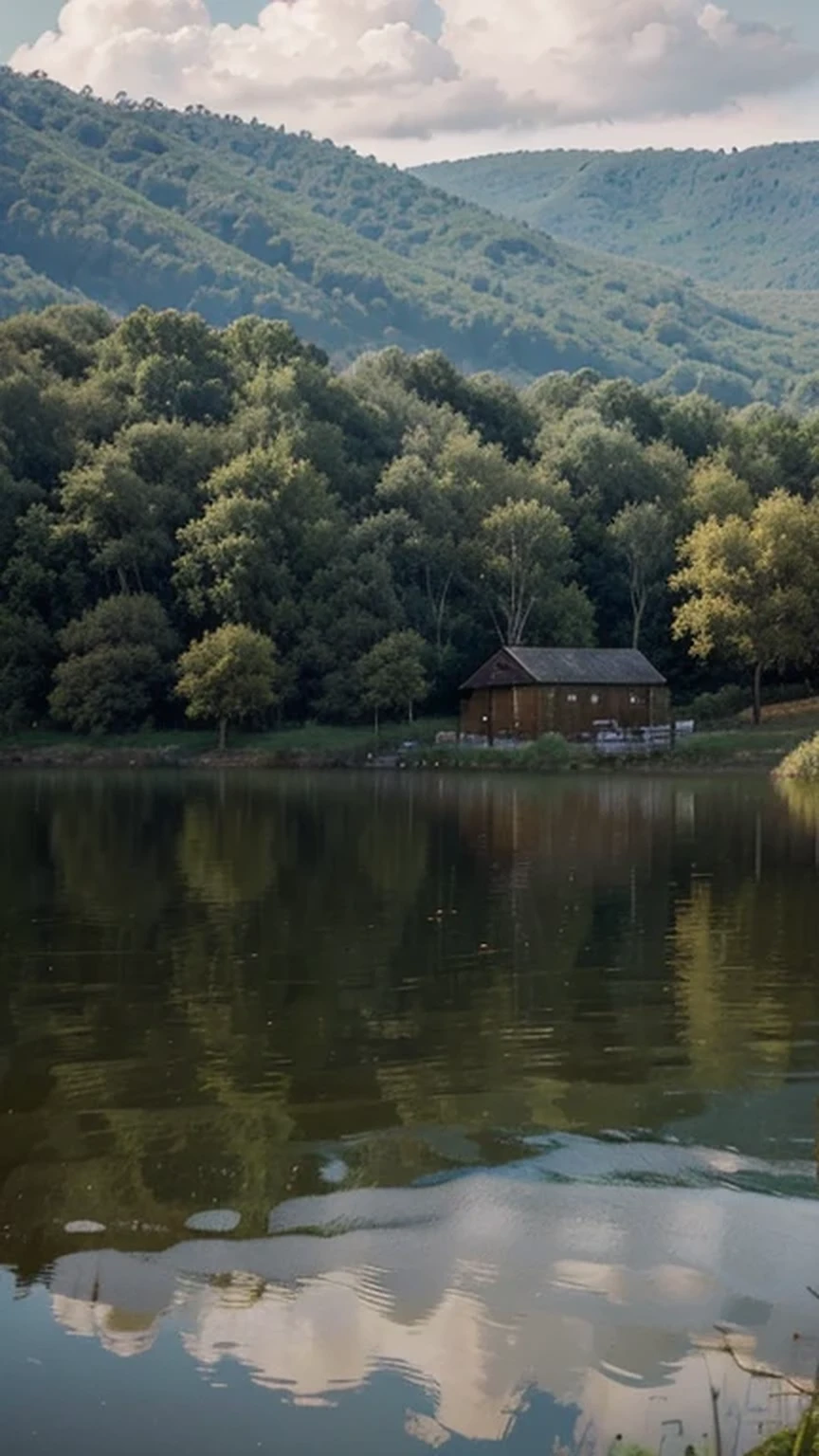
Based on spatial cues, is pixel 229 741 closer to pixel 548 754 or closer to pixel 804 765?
pixel 548 754

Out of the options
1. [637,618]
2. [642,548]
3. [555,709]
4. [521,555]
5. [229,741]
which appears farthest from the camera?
[642,548]

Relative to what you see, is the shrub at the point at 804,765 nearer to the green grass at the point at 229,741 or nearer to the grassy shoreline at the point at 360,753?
the grassy shoreline at the point at 360,753

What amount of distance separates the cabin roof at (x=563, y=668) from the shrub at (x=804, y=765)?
23119mm

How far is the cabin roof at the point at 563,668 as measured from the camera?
86812mm

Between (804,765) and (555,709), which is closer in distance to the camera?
(804,765)

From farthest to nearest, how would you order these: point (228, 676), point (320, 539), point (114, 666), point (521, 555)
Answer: point (521, 555), point (320, 539), point (114, 666), point (228, 676)

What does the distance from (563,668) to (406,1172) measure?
76.2 meters

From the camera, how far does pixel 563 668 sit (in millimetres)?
87938

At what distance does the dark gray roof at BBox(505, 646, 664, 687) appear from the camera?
286 feet

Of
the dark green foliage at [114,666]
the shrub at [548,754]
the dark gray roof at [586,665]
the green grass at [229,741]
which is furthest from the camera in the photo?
the dark gray roof at [586,665]

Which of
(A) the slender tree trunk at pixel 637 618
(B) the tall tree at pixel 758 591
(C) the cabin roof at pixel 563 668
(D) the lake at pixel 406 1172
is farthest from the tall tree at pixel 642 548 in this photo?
(D) the lake at pixel 406 1172

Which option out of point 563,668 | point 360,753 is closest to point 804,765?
point 360,753

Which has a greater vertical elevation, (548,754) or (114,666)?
(114,666)

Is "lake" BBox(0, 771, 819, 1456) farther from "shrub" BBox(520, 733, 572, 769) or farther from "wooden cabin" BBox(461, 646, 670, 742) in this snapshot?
"wooden cabin" BBox(461, 646, 670, 742)
